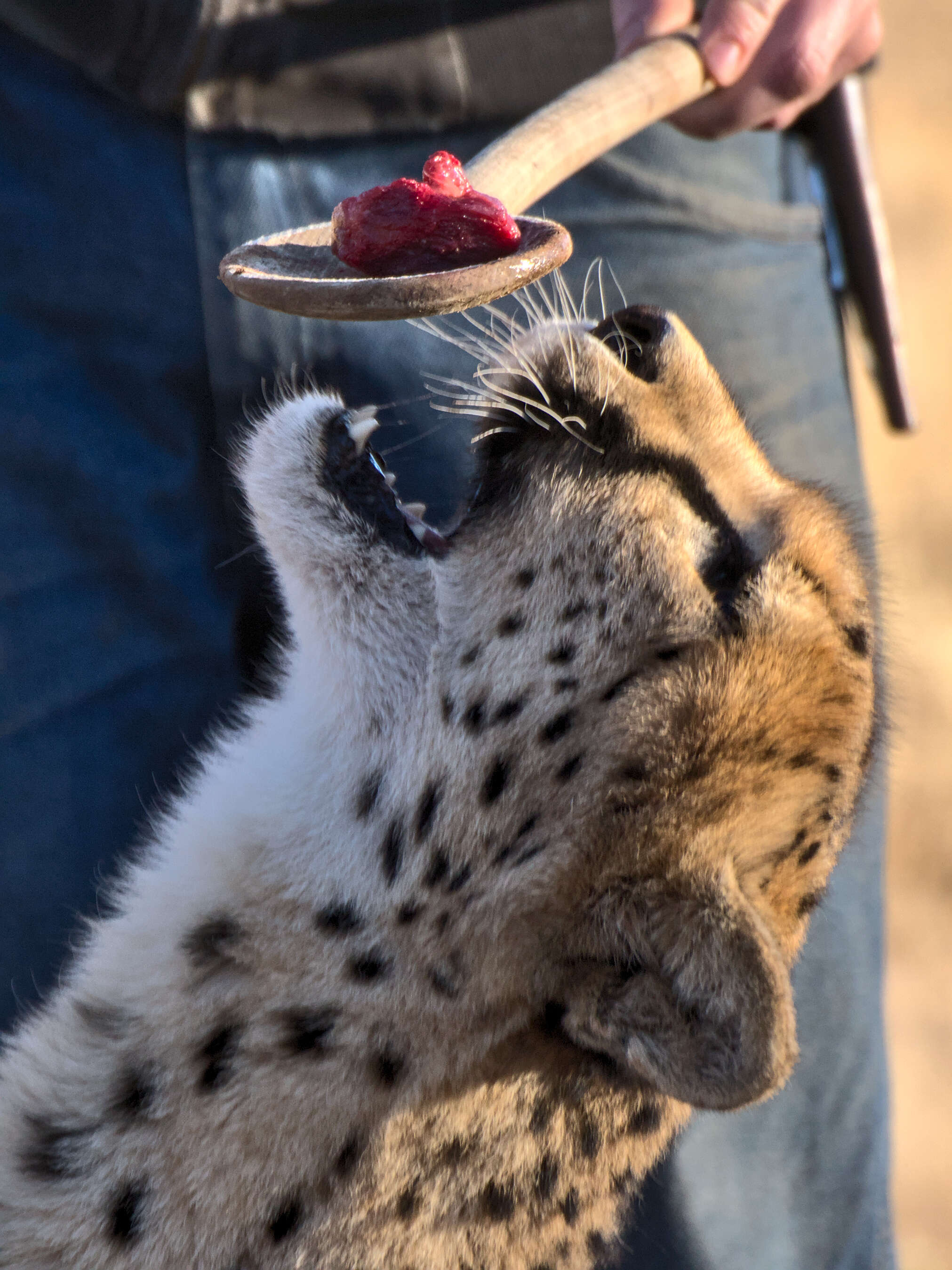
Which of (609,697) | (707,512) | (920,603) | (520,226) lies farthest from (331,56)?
(920,603)

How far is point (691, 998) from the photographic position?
1.52 m

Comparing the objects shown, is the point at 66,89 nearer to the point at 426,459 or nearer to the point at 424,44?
the point at 424,44

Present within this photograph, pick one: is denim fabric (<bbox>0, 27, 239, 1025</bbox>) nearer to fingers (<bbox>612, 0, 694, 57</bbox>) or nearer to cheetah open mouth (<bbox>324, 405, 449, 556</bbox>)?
cheetah open mouth (<bbox>324, 405, 449, 556</bbox>)

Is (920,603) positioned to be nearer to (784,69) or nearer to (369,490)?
(784,69)

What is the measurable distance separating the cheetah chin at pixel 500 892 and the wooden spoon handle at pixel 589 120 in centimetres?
24

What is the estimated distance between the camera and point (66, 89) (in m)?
1.86

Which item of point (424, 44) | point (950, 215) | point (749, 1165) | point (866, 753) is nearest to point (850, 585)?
point (866, 753)

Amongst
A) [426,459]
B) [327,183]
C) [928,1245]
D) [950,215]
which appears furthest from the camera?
[950,215]

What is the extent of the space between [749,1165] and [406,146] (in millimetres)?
2138

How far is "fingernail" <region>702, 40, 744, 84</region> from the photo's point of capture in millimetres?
2068

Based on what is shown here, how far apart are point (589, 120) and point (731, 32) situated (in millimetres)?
429

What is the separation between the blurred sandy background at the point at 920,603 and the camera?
5.05m

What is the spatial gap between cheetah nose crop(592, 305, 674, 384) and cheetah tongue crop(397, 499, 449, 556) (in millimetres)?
395

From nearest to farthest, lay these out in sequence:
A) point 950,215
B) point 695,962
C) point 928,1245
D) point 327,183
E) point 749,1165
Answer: point 695,962 → point 327,183 → point 749,1165 → point 928,1245 → point 950,215
